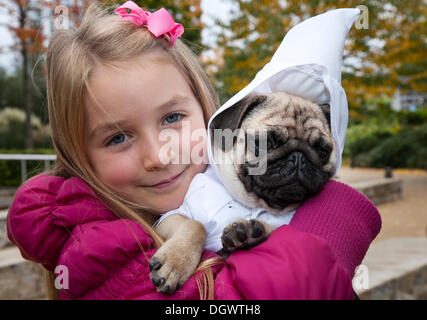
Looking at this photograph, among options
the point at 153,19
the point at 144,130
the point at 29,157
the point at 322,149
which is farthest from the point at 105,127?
the point at 29,157

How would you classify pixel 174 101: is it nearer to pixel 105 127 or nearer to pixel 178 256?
→ pixel 105 127

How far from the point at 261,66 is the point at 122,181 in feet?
6.13

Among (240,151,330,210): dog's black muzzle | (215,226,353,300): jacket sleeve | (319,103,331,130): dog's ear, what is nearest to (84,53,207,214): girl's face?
(240,151,330,210): dog's black muzzle

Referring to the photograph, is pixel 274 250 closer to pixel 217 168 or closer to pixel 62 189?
pixel 217 168

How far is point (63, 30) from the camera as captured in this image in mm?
1960

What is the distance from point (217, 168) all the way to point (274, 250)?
638 mm

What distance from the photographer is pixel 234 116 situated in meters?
1.93

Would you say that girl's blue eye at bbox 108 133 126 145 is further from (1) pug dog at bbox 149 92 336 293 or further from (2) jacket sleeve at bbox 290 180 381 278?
(2) jacket sleeve at bbox 290 180 381 278

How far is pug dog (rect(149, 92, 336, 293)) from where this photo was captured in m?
1.77

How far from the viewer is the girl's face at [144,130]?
164 cm
